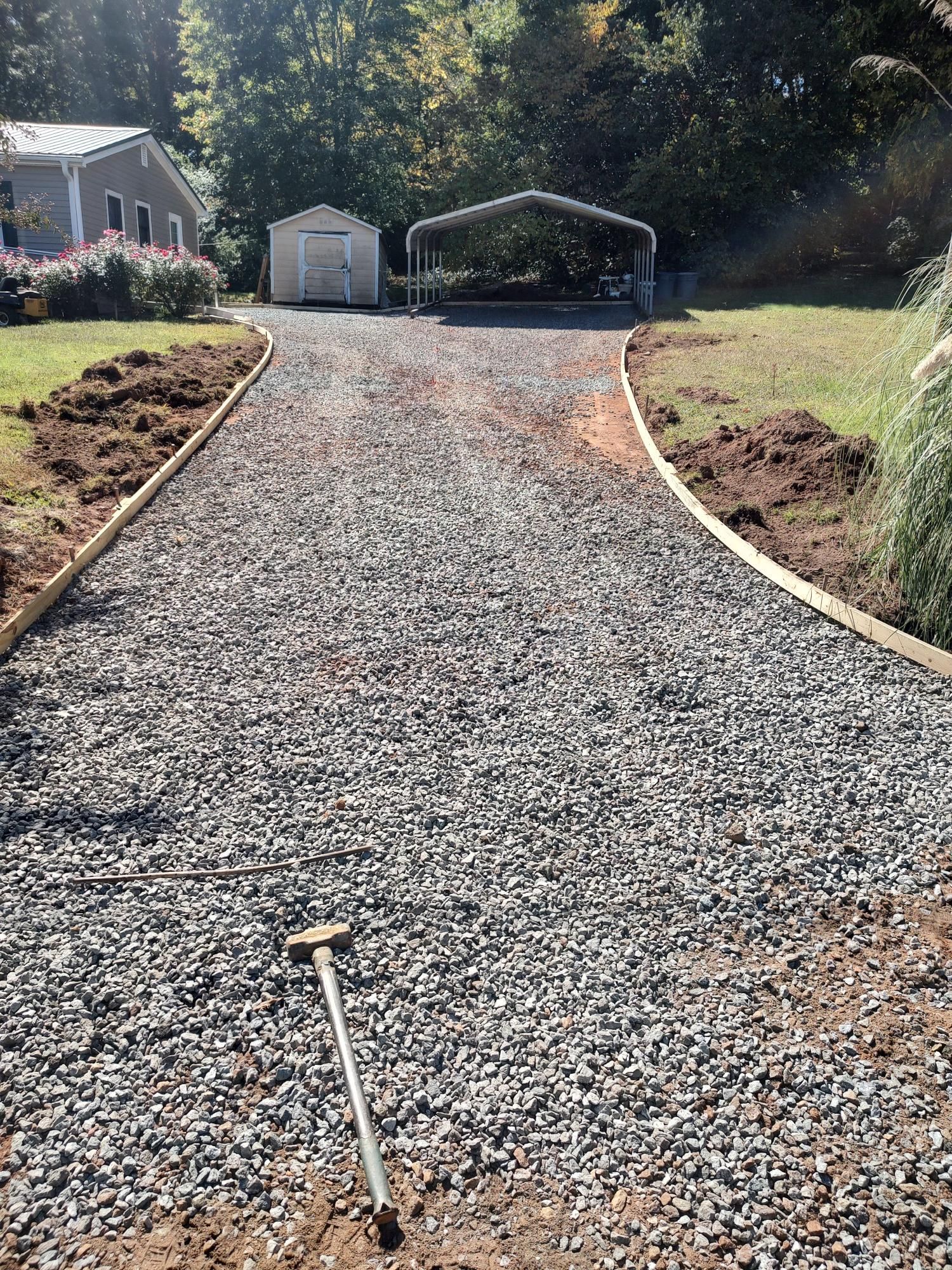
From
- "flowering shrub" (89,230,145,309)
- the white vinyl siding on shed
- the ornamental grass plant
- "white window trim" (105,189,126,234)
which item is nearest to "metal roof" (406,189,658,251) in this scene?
the white vinyl siding on shed

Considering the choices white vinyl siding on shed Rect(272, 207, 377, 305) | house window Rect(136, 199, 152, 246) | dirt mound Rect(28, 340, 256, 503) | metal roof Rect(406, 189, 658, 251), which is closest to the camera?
dirt mound Rect(28, 340, 256, 503)

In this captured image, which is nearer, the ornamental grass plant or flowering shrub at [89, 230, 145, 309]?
the ornamental grass plant

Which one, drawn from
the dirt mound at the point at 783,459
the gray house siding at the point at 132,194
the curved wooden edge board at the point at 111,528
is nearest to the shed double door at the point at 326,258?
the gray house siding at the point at 132,194

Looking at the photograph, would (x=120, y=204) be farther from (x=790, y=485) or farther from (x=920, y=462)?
(x=920, y=462)

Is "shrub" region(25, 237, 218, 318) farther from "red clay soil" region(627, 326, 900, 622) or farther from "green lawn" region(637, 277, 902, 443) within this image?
"red clay soil" region(627, 326, 900, 622)

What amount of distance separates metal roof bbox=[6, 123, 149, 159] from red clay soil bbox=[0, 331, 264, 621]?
10.9 meters

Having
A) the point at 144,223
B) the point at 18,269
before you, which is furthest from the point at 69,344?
the point at 144,223

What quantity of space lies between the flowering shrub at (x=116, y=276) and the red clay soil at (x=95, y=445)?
6.35m

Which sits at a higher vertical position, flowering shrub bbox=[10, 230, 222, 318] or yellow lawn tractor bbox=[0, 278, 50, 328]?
flowering shrub bbox=[10, 230, 222, 318]

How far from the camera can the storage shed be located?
2520 centimetres

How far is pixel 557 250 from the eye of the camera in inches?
1136

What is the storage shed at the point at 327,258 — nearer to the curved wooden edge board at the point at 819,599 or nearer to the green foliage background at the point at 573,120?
the green foliage background at the point at 573,120

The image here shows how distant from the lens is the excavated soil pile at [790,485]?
6.68m

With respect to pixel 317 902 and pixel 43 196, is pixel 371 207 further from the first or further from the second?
pixel 317 902
